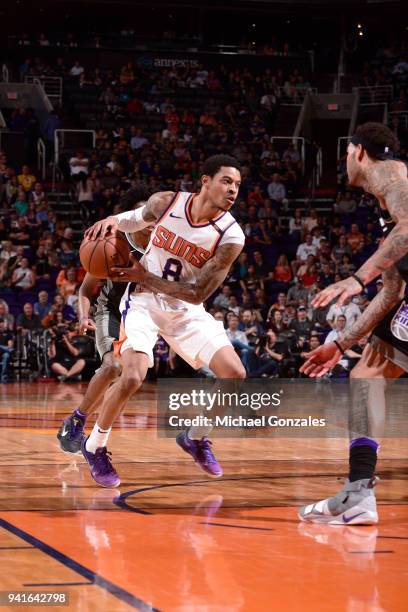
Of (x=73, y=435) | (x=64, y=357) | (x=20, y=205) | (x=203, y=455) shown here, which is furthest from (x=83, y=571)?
(x=20, y=205)

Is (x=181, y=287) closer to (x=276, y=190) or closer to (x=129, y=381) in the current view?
(x=129, y=381)

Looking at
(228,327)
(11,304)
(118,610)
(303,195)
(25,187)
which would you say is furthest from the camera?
(303,195)

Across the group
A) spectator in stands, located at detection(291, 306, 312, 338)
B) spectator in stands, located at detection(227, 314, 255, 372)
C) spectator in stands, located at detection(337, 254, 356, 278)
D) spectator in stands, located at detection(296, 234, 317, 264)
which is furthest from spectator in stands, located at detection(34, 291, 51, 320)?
spectator in stands, located at detection(337, 254, 356, 278)

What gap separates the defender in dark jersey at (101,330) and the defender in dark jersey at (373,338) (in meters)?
2.26

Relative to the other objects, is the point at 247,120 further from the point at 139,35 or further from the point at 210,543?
the point at 210,543

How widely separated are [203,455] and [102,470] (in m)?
0.79

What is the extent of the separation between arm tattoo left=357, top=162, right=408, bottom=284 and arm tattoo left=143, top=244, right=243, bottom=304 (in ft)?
4.05

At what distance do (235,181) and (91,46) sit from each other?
72.1 ft

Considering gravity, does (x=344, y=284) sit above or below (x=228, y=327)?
above

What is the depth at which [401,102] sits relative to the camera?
976 inches

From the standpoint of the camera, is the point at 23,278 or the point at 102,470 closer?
the point at 102,470

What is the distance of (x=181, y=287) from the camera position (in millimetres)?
5918

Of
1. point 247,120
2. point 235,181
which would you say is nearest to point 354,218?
point 247,120

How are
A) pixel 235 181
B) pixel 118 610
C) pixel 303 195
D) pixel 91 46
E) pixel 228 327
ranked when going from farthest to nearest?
pixel 91 46, pixel 303 195, pixel 228 327, pixel 235 181, pixel 118 610
